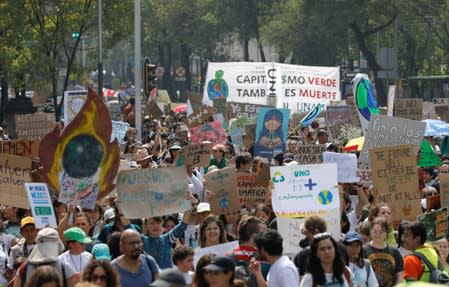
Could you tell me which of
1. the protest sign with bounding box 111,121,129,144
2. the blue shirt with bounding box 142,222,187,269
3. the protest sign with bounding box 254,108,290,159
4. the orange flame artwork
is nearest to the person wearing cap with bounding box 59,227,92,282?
the blue shirt with bounding box 142,222,187,269

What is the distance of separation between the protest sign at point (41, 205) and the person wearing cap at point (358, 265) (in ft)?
9.36

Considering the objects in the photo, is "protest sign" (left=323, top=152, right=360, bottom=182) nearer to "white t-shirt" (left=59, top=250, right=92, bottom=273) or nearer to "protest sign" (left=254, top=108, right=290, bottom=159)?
"white t-shirt" (left=59, top=250, right=92, bottom=273)

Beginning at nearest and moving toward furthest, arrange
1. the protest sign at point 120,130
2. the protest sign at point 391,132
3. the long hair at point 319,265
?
the long hair at point 319,265 < the protest sign at point 391,132 < the protest sign at point 120,130

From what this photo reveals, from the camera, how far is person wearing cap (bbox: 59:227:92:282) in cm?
1027

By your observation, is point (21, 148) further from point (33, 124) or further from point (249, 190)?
point (33, 124)

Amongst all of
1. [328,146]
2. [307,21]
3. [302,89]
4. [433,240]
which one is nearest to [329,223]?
[433,240]

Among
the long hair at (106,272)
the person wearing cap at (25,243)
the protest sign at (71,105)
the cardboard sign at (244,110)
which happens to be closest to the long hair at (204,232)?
the person wearing cap at (25,243)

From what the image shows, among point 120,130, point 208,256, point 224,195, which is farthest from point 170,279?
point 120,130

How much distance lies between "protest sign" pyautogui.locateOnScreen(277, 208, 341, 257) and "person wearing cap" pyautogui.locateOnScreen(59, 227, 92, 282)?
1748mm

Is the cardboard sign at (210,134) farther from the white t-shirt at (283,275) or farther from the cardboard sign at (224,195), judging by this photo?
the white t-shirt at (283,275)

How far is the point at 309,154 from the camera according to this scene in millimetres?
17328

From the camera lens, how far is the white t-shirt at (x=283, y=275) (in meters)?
9.62

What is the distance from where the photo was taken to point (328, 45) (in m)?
66.4

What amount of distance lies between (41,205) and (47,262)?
250 centimetres
